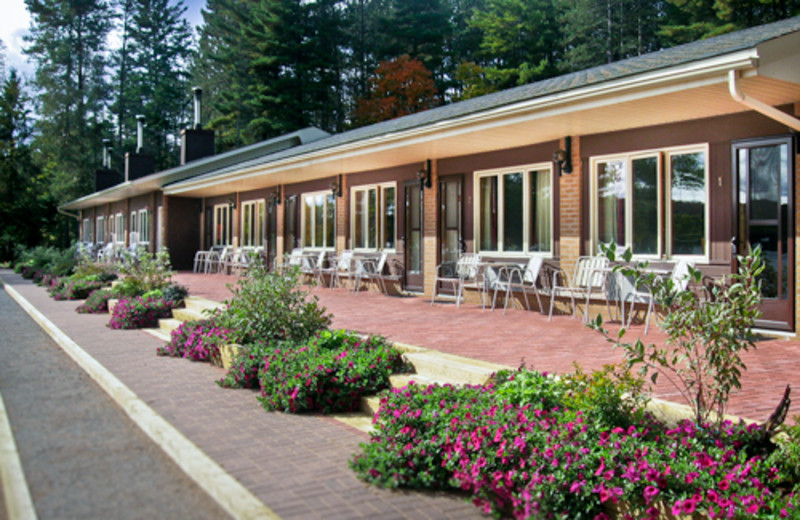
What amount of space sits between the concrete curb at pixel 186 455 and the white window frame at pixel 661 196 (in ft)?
20.1

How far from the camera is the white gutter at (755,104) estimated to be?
588cm

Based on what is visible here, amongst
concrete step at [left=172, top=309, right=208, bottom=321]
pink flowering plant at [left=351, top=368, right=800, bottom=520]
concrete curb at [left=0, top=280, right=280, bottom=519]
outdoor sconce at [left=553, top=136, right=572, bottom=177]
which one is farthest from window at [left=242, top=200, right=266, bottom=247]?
pink flowering plant at [left=351, top=368, right=800, bottom=520]

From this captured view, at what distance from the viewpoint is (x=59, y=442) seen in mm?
4402

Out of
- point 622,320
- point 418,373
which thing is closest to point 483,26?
point 622,320

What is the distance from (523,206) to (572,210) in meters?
1.14

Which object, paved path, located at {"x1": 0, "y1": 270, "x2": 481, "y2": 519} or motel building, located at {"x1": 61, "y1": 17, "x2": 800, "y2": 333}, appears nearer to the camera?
paved path, located at {"x1": 0, "y1": 270, "x2": 481, "y2": 519}

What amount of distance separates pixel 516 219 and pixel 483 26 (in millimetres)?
24205

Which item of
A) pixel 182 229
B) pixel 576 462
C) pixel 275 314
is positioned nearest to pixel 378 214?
pixel 275 314

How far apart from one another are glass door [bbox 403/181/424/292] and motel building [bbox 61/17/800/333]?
32 millimetres

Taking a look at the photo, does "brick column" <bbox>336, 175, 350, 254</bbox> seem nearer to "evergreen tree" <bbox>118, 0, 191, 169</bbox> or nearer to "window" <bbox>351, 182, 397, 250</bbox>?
"window" <bbox>351, 182, 397, 250</bbox>

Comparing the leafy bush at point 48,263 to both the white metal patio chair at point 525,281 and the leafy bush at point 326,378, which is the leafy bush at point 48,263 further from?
the leafy bush at point 326,378

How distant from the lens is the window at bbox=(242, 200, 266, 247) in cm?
1905

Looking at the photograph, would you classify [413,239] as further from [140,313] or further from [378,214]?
[140,313]

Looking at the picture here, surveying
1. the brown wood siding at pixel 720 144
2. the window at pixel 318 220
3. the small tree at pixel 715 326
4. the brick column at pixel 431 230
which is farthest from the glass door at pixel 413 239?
the small tree at pixel 715 326
